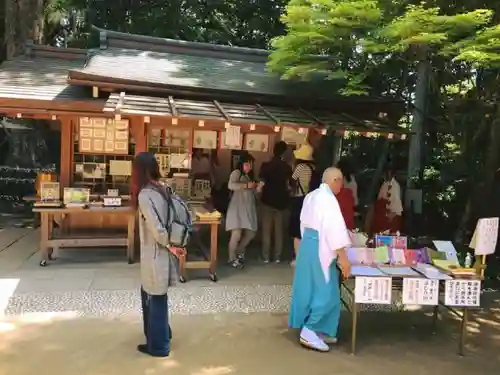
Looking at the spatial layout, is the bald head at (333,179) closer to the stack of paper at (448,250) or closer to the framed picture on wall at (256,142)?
the stack of paper at (448,250)

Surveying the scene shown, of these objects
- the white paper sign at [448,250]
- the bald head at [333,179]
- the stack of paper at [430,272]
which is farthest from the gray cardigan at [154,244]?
the white paper sign at [448,250]

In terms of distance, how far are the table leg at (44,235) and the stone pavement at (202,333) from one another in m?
0.22

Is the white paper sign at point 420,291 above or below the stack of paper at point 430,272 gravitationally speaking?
below

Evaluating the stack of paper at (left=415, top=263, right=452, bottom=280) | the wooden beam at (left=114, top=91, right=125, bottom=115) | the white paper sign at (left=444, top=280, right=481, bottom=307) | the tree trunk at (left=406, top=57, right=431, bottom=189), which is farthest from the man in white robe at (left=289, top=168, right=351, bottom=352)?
the tree trunk at (left=406, top=57, right=431, bottom=189)

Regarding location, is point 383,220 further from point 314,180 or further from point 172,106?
point 172,106

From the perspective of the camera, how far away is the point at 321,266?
16.0ft

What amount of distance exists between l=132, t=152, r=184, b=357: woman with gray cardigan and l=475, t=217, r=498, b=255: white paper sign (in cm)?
299

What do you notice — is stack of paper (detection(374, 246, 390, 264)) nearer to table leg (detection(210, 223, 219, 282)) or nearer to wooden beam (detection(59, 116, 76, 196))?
table leg (detection(210, 223, 219, 282))

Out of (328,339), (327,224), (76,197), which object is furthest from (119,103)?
(328,339)

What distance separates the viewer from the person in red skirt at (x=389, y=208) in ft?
28.1

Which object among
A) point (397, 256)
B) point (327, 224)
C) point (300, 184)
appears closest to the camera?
point (327, 224)

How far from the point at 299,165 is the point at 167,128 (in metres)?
2.56

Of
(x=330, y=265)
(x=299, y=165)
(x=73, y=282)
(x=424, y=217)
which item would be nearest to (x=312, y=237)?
(x=330, y=265)

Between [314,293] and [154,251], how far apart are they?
168 centimetres
